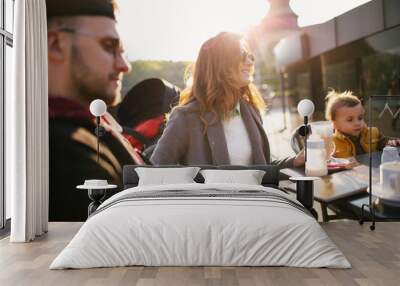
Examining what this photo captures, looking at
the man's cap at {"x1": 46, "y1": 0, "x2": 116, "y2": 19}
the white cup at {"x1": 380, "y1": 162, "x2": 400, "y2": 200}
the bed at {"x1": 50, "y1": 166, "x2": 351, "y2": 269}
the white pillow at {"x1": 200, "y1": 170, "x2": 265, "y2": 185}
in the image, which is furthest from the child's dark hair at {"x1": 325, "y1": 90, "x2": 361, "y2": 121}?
the man's cap at {"x1": 46, "y1": 0, "x2": 116, "y2": 19}

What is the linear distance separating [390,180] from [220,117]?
2181 mm

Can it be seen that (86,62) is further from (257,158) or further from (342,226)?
A: (342,226)

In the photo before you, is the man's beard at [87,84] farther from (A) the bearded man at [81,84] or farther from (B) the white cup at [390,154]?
(B) the white cup at [390,154]

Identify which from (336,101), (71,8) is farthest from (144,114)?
(336,101)

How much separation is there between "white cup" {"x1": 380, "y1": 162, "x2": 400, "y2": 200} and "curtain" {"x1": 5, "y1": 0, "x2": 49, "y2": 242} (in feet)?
13.0

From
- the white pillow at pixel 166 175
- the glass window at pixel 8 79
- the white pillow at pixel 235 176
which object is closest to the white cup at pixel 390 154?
the white pillow at pixel 235 176

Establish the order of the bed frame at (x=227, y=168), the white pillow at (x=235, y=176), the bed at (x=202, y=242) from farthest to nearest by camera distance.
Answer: the bed frame at (x=227, y=168), the white pillow at (x=235, y=176), the bed at (x=202, y=242)

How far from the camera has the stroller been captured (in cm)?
707

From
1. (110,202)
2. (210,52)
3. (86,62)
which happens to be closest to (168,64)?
(210,52)

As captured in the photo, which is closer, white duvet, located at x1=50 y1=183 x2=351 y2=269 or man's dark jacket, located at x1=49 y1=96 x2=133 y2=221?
white duvet, located at x1=50 y1=183 x2=351 y2=269

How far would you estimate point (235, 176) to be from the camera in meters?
6.42

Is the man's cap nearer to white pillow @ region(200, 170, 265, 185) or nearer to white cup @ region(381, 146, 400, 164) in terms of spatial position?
white pillow @ region(200, 170, 265, 185)

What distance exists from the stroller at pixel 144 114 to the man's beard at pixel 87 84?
161 millimetres

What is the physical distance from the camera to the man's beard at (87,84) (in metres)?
7.05
